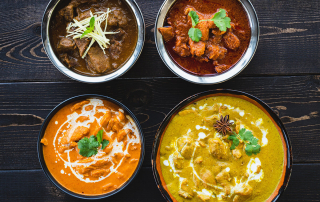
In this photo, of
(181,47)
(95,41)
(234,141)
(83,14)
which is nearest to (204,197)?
(234,141)

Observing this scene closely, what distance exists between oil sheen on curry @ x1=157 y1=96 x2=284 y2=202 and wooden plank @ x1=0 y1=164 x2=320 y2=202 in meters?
0.39

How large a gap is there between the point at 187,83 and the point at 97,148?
4.00 ft

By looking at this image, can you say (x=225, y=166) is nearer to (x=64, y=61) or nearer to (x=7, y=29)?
(x=64, y=61)

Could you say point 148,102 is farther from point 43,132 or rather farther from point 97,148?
point 43,132

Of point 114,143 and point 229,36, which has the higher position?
point 229,36

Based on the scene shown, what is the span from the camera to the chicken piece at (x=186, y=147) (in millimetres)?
2305

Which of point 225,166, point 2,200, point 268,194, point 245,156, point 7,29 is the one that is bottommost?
point 2,200

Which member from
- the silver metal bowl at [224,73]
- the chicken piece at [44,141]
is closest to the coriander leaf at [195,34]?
the silver metal bowl at [224,73]

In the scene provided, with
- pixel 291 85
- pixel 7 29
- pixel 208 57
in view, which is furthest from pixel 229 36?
pixel 7 29

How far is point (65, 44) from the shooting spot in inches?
90.1

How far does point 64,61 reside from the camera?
2365 millimetres

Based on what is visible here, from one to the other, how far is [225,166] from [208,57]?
112cm

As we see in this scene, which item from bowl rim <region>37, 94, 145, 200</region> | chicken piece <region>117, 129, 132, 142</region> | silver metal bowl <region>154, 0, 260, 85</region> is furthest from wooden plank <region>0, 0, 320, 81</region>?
chicken piece <region>117, 129, 132, 142</region>

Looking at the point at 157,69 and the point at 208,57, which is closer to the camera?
the point at 208,57
